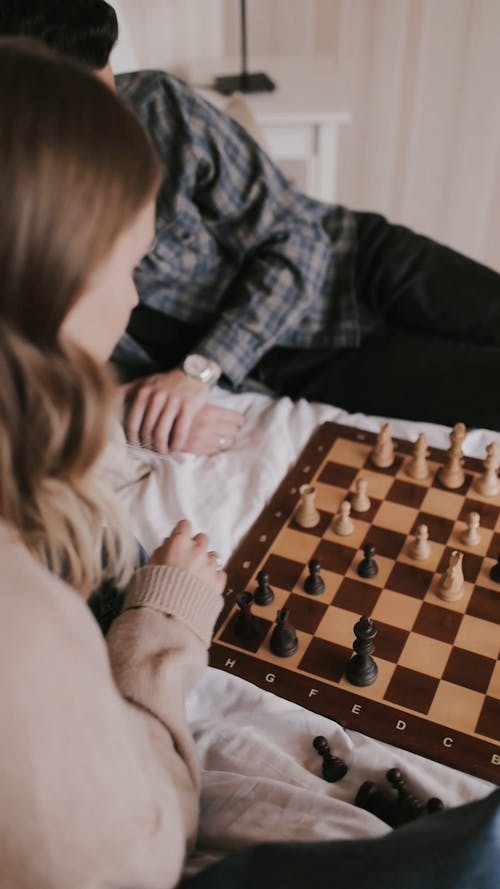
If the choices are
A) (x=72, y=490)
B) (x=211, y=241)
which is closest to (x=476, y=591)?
(x=72, y=490)

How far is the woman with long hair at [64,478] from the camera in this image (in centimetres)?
53

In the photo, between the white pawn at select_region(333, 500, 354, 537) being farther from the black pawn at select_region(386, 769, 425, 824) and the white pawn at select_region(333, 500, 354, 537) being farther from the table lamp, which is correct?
the table lamp

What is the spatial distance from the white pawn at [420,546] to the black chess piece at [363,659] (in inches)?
7.4

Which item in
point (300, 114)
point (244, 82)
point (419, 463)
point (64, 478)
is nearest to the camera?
point (64, 478)

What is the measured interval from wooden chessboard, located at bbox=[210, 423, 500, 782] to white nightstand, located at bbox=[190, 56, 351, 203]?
1094 millimetres

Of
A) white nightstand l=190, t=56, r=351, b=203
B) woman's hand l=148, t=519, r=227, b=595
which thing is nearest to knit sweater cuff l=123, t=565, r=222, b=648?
woman's hand l=148, t=519, r=227, b=595

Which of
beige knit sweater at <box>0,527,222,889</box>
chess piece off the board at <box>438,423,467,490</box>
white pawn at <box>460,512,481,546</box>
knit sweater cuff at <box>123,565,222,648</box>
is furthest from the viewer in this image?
chess piece off the board at <box>438,423,467,490</box>

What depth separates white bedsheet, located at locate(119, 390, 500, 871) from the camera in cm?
74

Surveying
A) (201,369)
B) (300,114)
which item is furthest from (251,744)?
(300,114)

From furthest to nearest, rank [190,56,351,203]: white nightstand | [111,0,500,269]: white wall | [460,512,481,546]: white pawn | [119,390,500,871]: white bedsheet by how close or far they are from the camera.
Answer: [111,0,500,269]: white wall
[190,56,351,203]: white nightstand
[460,512,481,546]: white pawn
[119,390,500,871]: white bedsheet

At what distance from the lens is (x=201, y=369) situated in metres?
1.38

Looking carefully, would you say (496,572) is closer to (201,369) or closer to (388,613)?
(388,613)

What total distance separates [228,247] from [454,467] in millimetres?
665

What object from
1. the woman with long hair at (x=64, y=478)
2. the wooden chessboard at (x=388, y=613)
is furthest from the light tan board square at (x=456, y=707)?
the woman with long hair at (x=64, y=478)
